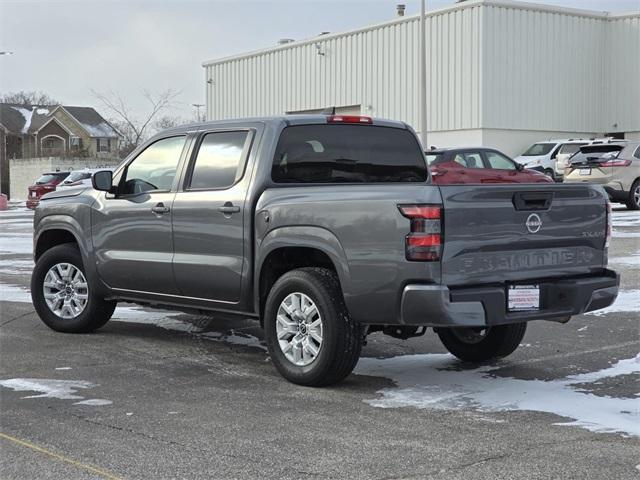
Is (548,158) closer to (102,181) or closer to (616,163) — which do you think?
(616,163)

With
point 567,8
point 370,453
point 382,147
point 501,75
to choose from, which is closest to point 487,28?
point 501,75

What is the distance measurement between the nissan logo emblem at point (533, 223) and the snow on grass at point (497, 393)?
108 centimetres

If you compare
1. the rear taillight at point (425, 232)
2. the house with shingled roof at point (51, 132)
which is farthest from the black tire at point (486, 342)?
the house with shingled roof at point (51, 132)

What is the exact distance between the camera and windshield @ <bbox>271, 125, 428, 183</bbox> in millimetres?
7117

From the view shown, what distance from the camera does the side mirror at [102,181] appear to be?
26.4 ft

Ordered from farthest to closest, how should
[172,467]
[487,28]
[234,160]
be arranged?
1. [487,28]
2. [234,160]
3. [172,467]

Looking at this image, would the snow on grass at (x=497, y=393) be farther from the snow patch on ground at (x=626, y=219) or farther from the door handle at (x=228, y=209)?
the snow patch on ground at (x=626, y=219)

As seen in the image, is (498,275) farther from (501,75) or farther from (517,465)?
(501,75)

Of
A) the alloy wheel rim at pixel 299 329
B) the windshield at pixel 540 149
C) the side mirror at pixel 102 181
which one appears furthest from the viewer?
the windshield at pixel 540 149

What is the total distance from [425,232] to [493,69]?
33.2 meters

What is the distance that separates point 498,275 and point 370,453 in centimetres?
168

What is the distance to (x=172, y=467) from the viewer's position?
15.1 feet

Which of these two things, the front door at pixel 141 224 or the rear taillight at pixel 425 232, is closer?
the rear taillight at pixel 425 232

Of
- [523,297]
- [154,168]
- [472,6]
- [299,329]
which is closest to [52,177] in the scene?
[472,6]
